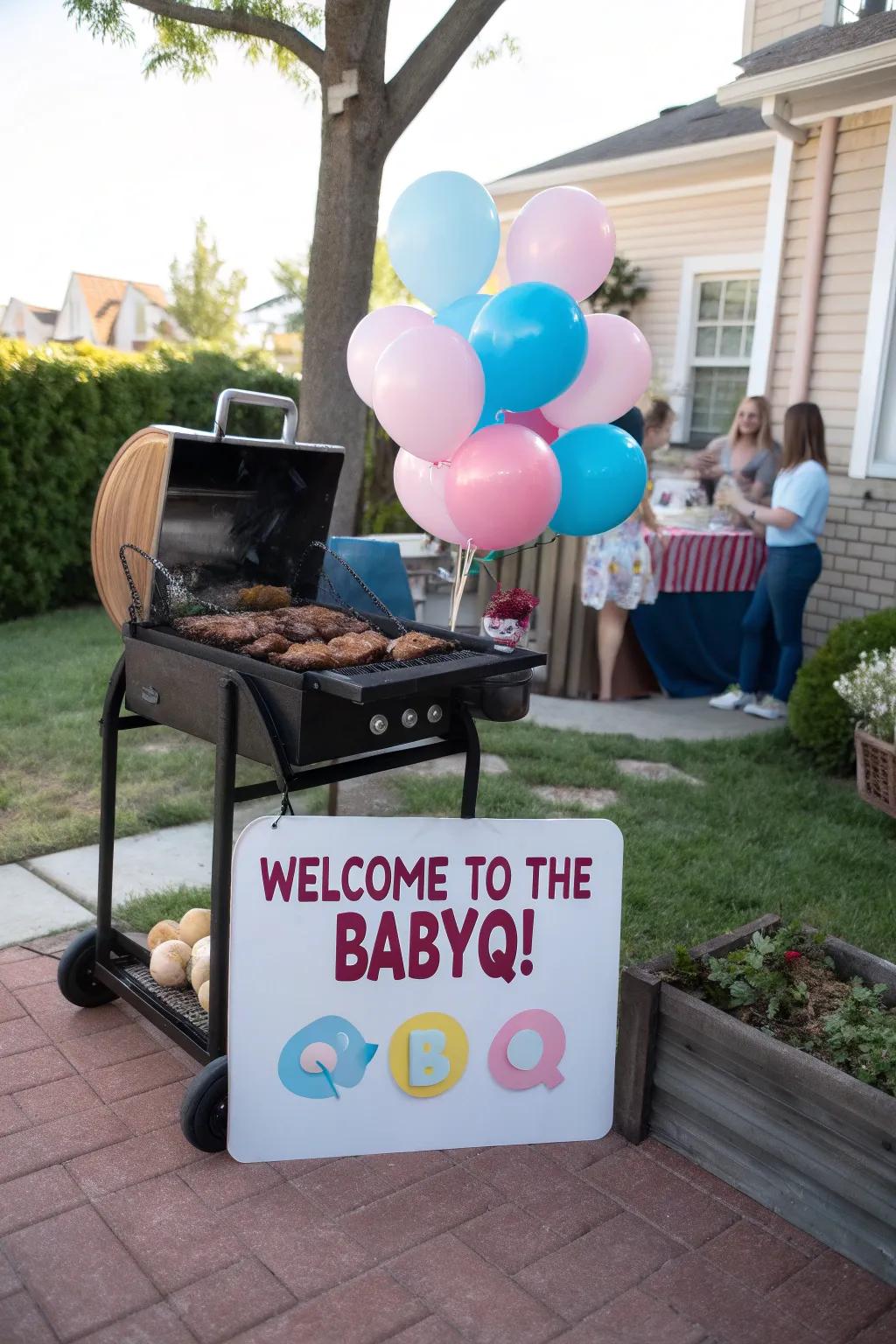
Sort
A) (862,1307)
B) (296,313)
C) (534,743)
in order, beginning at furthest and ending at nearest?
(296,313) < (534,743) < (862,1307)

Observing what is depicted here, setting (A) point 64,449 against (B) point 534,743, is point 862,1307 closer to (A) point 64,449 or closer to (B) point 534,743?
(B) point 534,743

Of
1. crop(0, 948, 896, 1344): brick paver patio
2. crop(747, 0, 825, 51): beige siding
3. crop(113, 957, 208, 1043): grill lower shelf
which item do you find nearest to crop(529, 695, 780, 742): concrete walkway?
crop(113, 957, 208, 1043): grill lower shelf

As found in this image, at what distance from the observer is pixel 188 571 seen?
9.06 feet

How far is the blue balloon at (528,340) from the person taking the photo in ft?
8.16

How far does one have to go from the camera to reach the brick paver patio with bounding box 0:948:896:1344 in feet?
6.33

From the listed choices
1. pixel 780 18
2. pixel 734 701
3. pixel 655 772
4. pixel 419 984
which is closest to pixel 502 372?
pixel 419 984

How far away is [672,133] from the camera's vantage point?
11453 millimetres

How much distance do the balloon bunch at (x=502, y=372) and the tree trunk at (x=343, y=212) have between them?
1954mm

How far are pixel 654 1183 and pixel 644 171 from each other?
10638 mm

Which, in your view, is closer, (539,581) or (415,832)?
(415,832)

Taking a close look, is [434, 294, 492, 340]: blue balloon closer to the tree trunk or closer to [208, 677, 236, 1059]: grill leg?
[208, 677, 236, 1059]: grill leg

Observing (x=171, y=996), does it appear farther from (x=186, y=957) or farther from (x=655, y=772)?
(x=655, y=772)

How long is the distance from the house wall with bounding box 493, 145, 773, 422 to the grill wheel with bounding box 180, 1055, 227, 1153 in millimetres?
9480

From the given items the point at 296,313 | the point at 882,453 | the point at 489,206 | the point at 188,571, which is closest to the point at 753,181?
the point at 882,453
